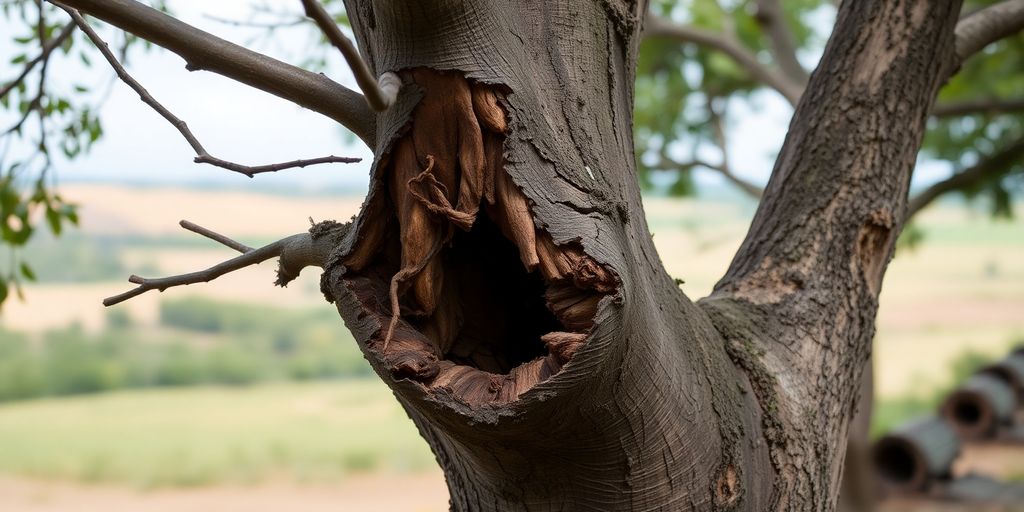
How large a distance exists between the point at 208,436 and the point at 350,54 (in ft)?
33.3

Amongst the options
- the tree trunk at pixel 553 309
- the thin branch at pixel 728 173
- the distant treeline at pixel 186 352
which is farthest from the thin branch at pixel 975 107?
the distant treeline at pixel 186 352

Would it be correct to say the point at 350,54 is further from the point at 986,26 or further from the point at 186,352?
the point at 186,352

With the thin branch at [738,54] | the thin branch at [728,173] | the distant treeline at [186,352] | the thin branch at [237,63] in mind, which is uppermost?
A: the thin branch at [738,54]

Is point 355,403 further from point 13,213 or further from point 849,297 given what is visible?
point 849,297

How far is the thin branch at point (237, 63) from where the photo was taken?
1.28 metres

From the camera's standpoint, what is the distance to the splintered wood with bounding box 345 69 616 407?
54.1 inches

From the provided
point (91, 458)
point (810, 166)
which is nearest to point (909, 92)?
point (810, 166)

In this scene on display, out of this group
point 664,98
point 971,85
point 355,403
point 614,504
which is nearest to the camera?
point 614,504

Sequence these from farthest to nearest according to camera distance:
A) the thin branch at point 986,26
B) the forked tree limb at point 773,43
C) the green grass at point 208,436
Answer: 1. the green grass at point 208,436
2. the forked tree limb at point 773,43
3. the thin branch at point 986,26

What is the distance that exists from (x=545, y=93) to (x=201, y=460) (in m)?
9.51

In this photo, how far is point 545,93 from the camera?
152 cm

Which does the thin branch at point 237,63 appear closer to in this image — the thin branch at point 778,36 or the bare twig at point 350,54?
the bare twig at point 350,54

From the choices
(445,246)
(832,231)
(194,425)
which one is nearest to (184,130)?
(445,246)

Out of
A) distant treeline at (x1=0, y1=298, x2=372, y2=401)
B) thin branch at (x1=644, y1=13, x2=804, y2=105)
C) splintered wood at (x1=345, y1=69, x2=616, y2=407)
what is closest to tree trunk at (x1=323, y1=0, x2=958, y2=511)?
splintered wood at (x1=345, y1=69, x2=616, y2=407)
